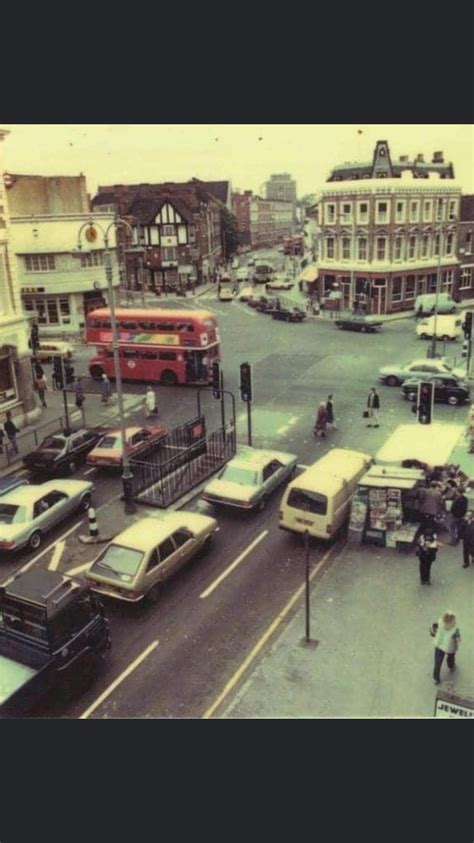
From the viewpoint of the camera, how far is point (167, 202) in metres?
75.8

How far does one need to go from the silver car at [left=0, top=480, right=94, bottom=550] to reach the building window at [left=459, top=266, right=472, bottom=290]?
47.9 meters

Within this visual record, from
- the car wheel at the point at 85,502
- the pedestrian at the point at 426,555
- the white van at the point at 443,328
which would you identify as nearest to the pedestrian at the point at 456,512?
the pedestrian at the point at 426,555

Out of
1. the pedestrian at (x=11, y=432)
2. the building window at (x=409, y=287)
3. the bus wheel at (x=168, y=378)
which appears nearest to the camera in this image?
the pedestrian at (x=11, y=432)

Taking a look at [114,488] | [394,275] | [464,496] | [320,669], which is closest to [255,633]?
[320,669]

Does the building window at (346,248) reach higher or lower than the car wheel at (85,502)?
higher

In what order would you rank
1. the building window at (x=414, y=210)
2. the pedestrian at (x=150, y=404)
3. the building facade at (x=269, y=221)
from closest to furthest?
the pedestrian at (x=150, y=404)
the building window at (x=414, y=210)
the building facade at (x=269, y=221)

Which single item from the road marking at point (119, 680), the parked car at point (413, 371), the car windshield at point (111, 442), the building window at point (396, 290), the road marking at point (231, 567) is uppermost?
the building window at point (396, 290)

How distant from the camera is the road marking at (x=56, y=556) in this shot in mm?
17141

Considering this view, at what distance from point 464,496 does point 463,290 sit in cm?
4653

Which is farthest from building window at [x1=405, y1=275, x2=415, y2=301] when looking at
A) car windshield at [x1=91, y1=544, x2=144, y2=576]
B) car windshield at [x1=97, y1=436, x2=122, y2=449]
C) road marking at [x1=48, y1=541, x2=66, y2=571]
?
car windshield at [x1=91, y1=544, x2=144, y2=576]

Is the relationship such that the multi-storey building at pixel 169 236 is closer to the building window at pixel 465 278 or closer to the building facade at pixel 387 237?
the building facade at pixel 387 237

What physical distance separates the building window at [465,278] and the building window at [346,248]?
10.5 meters

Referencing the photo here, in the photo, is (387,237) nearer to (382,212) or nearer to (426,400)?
(382,212)

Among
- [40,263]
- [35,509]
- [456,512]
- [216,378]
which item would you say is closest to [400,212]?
[40,263]
